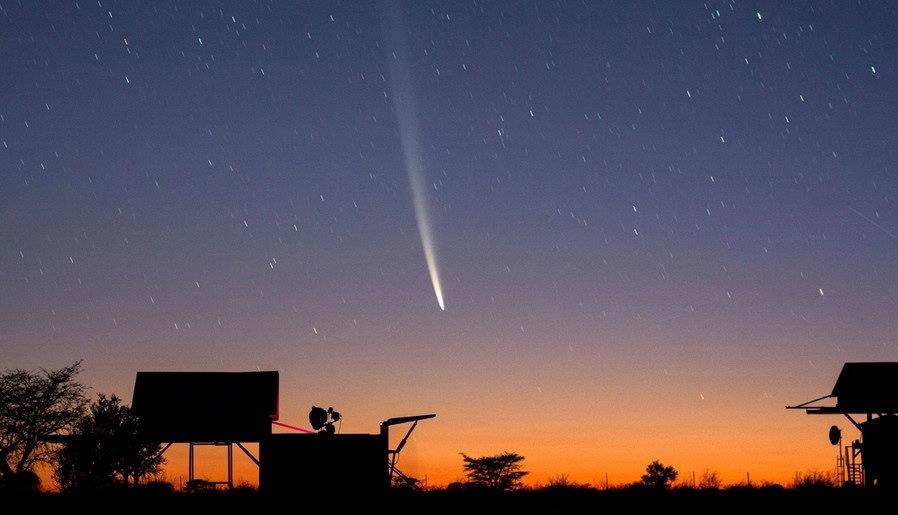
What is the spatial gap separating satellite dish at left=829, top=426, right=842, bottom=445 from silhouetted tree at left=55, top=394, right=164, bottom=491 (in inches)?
1261

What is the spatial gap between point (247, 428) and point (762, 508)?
22.0 meters

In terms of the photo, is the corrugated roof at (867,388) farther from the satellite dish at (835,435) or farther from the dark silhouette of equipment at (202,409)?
the dark silhouette of equipment at (202,409)

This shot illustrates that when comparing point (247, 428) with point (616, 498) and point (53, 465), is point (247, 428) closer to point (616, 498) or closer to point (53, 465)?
point (616, 498)

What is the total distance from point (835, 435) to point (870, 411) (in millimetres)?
2975

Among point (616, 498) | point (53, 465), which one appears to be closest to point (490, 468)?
point (53, 465)

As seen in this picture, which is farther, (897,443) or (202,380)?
(897,443)

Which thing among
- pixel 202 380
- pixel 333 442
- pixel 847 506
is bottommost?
pixel 847 506

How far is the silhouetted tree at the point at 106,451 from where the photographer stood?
5494 cm

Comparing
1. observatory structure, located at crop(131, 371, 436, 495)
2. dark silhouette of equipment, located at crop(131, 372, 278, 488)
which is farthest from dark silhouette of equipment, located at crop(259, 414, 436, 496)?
dark silhouette of equipment, located at crop(131, 372, 278, 488)

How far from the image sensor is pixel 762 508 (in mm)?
24297

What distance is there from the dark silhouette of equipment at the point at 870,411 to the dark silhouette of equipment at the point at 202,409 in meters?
24.5

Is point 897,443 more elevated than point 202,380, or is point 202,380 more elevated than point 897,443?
point 202,380

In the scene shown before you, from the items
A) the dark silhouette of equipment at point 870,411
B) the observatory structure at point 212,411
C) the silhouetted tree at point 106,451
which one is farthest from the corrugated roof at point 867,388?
the silhouetted tree at point 106,451

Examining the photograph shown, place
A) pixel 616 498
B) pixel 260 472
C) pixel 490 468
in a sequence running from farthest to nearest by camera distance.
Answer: pixel 490 468
pixel 260 472
pixel 616 498
